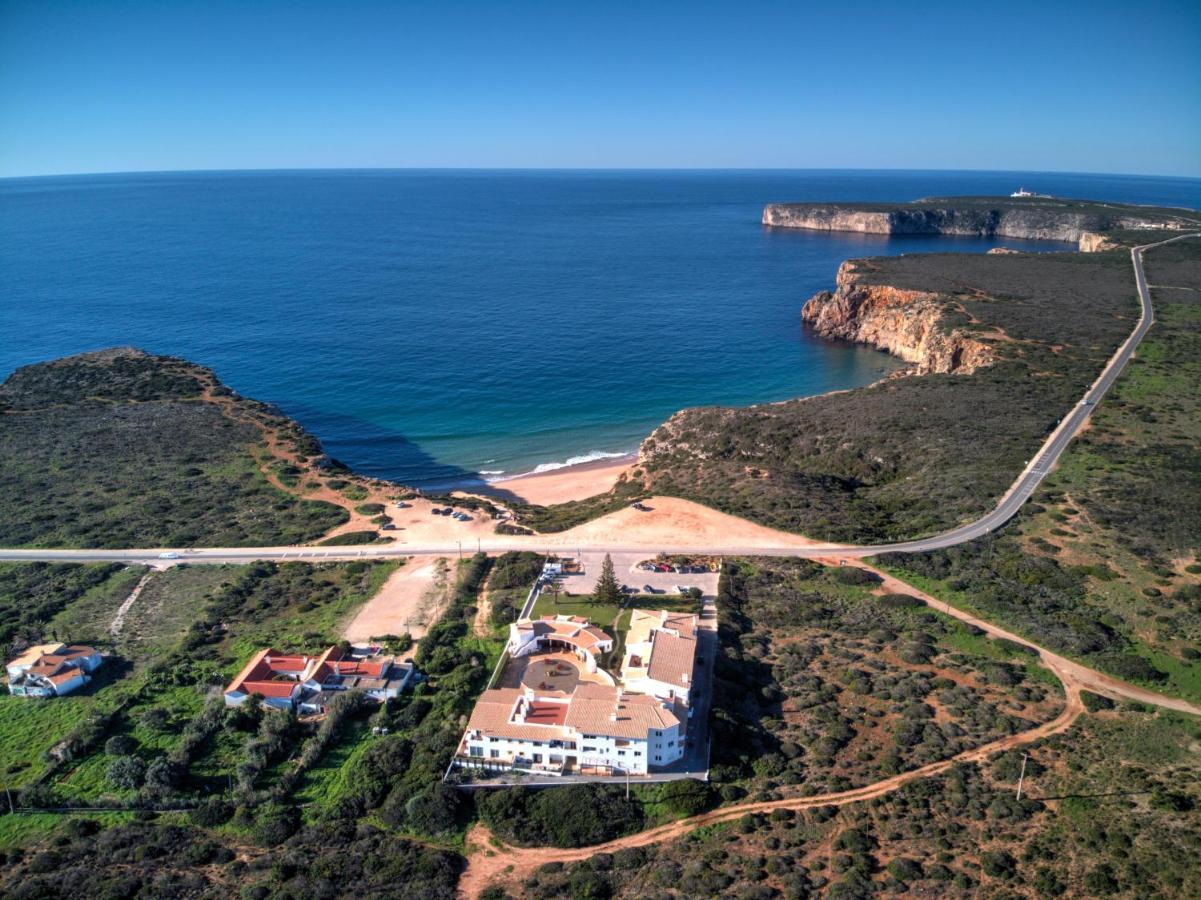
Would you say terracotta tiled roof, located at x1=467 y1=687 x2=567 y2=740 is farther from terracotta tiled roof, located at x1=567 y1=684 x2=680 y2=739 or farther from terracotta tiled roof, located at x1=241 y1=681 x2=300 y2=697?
terracotta tiled roof, located at x1=241 y1=681 x2=300 y2=697

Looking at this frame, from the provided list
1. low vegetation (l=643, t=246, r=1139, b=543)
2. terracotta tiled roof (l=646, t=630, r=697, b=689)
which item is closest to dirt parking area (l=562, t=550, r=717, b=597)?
terracotta tiled roof (l=646, t=630, r=697, b=689)

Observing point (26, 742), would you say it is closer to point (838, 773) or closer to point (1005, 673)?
point (838, 773)

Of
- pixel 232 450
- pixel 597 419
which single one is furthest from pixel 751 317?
pixel 232 450

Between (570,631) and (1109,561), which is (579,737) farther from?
(1109,561)

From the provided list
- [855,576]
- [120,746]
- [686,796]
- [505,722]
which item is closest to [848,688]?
[855,576]

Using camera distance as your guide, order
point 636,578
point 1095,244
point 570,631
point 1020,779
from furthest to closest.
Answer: point 1095,244 < point 636,578 < point 570,631 < point 1020,779
